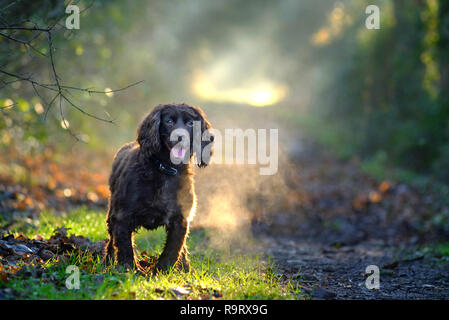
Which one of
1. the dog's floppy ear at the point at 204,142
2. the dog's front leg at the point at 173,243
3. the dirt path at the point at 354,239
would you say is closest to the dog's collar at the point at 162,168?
the dog's front leg at the point at 173,243

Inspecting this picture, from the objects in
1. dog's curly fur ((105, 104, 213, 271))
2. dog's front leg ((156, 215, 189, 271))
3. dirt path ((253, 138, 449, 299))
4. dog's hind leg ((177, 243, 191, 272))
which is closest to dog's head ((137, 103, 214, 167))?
dog's curly fur ((105, 104, 213, 271))

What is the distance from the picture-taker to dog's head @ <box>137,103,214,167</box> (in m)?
4.85

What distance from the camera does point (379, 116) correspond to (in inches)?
554

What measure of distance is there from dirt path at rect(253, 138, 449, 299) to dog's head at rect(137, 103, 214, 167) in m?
1.83

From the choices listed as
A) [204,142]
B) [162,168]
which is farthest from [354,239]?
[162,168]

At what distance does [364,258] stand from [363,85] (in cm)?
1066

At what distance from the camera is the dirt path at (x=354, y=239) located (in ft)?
16.9

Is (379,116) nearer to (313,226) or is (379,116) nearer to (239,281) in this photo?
(313,226)

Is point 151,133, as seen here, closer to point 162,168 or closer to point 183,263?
point 162,168

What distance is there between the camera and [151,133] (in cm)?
483

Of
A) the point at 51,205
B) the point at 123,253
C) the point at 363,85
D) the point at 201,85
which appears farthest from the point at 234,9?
the point at 123,253

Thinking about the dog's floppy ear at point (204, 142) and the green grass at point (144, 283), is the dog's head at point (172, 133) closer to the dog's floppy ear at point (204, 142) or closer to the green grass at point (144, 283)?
the dog's floppy ear at point (204, 142)

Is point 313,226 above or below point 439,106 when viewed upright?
below

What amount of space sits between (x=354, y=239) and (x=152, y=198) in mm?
4917
